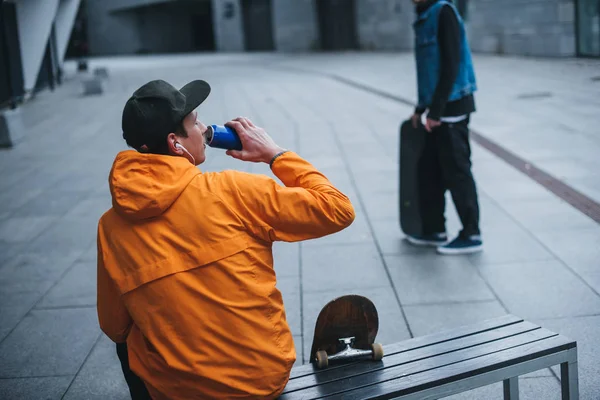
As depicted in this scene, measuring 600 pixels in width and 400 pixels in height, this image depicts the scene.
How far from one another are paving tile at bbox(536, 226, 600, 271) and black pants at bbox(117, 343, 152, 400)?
3.14 meters

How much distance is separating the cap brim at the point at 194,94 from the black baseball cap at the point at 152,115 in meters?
0.03

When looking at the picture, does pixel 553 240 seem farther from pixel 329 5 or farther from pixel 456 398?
pixel 329 5

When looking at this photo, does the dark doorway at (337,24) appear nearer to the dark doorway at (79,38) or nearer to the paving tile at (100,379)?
the dark doorway at (79,38)

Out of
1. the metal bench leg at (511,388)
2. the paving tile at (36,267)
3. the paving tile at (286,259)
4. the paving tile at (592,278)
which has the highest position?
the metal bench leg at (511,388)

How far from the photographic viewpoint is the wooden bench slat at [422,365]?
2422 millimetres

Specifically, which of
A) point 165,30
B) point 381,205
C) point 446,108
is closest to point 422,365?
point 446,108

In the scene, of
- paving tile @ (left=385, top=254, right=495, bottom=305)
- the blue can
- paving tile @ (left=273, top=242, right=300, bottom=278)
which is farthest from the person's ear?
paving tile @ (left=273, top=242, right=300, bottom=278)

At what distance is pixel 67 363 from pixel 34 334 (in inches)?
19.7

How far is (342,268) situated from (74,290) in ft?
5.76

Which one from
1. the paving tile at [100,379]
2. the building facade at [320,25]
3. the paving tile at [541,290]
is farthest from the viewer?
the building facade at [320,25]

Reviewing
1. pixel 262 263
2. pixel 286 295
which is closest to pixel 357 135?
pixel 286 295

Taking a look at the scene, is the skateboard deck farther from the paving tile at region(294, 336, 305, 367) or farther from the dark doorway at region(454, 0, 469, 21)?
the dark doorway at region(454, 0, 469, 21)

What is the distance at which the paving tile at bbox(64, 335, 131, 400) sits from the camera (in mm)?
3408

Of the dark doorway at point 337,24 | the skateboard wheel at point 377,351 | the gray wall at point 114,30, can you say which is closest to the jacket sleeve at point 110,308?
the skateboard wheel at point 377,351
